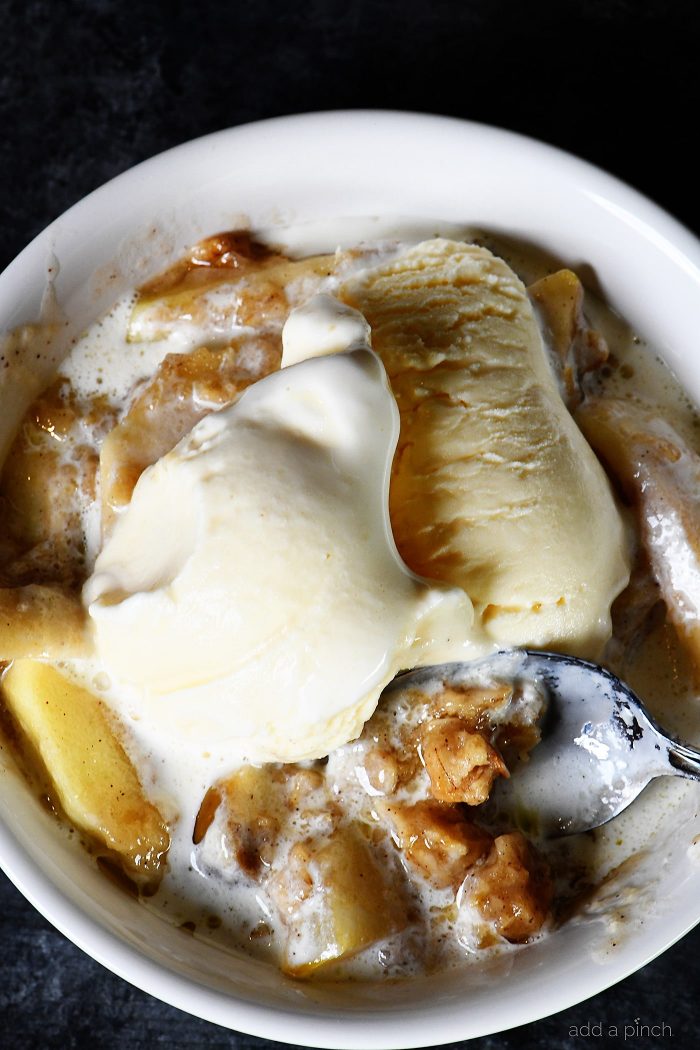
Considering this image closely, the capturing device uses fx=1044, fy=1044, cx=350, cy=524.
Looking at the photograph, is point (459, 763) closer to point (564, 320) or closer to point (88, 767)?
point (88, 767)

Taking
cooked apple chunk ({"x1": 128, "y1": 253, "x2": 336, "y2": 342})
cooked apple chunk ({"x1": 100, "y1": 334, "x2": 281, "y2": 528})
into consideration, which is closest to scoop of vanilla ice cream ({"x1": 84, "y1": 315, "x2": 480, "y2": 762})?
cooked apple chunk ({"x1": 100, "y1": 334, "x2": 281, "y2": 528})

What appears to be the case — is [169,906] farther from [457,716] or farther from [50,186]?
[50,186]

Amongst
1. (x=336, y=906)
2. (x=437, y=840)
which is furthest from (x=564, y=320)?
(x=336, y=906)

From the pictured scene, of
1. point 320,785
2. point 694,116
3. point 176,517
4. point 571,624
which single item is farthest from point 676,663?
point 694,116

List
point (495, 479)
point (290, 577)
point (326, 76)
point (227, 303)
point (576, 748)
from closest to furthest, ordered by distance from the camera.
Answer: point (290, 577), point (495, 479), point (576, 748), point (227, 303), point (326, 76)

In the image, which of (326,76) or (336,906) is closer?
(336,906)

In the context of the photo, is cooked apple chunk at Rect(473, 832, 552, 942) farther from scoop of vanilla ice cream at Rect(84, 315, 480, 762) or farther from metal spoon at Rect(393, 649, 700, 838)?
scoop of vanilla ice cream at Rect(84, 315, 480, 762)
